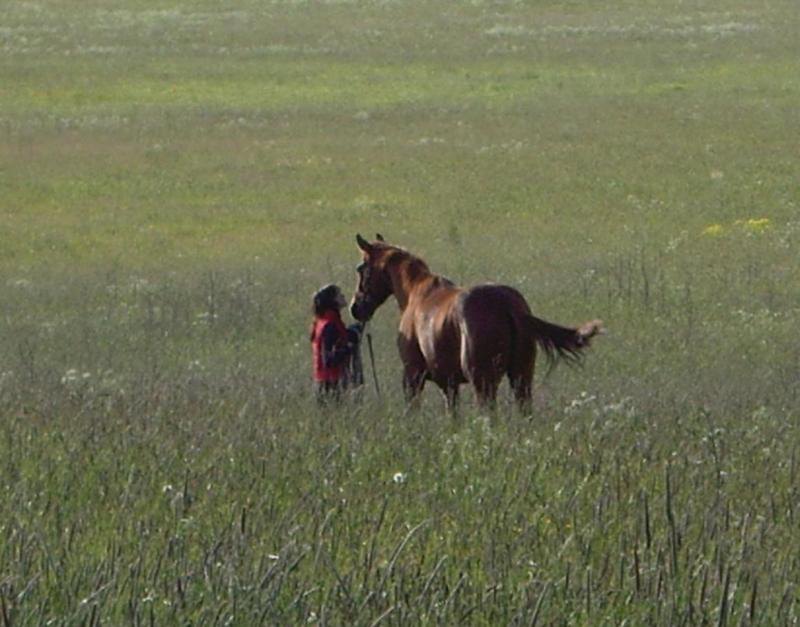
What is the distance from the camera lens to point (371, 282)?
1200cm

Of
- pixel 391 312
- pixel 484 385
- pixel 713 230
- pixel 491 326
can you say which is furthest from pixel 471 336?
pixel 713 230

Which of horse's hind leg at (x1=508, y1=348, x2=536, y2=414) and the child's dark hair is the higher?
the child's dark hair

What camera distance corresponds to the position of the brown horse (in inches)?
401

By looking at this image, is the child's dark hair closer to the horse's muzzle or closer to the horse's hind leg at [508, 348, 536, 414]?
the horse's muzzle

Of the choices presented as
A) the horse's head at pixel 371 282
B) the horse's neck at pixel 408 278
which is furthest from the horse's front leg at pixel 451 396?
the horse's head at pixel 371 282

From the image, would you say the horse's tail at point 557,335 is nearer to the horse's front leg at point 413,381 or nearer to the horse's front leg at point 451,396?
the horse's front leg at point 451,396

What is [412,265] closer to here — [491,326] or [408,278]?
[408,278]

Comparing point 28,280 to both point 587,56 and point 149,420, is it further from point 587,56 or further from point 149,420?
point 587,56

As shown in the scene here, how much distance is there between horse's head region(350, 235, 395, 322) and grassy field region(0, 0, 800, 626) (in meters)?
0.69

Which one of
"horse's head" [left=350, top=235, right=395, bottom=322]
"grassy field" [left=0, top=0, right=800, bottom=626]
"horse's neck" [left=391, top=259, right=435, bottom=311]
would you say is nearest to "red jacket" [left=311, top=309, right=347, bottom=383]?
"grassy field" [left=0, top=0, right=800, bottom=626]

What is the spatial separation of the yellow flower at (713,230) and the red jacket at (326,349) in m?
12.4

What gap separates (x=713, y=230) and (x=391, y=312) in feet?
20.4

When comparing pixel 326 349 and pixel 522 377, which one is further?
pixel 326 349

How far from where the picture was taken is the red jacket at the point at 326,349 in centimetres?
1093
